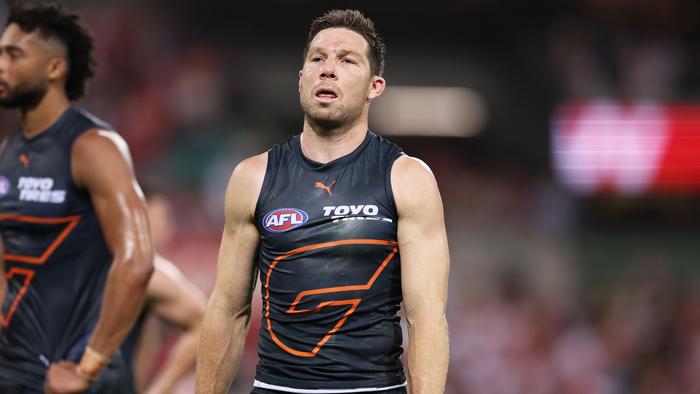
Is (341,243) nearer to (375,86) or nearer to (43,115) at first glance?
(375,86)

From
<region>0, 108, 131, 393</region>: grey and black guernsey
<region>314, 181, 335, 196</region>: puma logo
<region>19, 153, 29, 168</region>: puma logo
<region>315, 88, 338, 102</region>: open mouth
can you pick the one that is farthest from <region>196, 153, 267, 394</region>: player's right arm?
<region>19, 153, 29, 168</region>: puma logo

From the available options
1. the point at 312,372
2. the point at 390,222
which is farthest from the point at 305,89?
the point at 312,372

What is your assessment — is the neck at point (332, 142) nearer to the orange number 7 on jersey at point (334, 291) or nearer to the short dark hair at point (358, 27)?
the short dark hair at point (358, 27)

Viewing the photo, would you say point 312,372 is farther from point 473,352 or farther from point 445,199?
point 445,199

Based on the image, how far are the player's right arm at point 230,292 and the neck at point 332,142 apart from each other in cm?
20

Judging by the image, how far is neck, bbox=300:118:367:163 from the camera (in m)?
4.16

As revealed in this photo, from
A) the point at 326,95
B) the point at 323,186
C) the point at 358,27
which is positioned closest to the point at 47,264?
the point at 323,186

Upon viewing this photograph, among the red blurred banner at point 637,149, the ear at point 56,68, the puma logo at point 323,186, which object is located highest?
the red blurred banner at point 637,149

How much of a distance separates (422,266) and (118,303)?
55.5 inches

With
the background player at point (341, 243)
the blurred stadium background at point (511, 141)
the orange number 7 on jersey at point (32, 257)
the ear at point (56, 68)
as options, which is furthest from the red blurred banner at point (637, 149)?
the background player at point (341, 243)

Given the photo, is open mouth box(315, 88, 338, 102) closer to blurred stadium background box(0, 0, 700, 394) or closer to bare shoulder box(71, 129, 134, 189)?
bare shoulder box(71, 129, 134, 189)

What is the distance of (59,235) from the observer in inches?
193

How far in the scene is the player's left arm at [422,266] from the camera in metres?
3.93

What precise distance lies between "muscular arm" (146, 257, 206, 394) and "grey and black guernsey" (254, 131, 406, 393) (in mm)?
2177
